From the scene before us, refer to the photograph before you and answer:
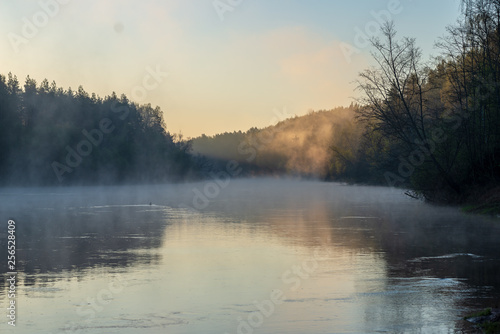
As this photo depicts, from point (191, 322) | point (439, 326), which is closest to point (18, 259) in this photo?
point (191, 322)

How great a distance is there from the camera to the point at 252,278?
16.1 meters

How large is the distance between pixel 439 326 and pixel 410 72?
36.5m

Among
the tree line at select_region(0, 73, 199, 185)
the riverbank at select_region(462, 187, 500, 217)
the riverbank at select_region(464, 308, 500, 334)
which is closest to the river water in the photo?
the riverbank at select_region(464, 308, 500, 334)

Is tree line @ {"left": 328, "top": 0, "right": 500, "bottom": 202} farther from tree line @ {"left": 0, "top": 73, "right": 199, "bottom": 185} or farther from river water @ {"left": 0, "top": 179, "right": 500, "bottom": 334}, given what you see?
tree line @ {"left": 0, "top": 73, "right": 199, "bottom": 185}

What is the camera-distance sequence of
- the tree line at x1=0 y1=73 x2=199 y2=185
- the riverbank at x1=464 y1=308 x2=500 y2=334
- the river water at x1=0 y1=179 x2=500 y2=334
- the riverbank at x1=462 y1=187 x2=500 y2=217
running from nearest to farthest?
the riverbank at x1=464 y1=308 x2=500 y2=334
the river water at x1=0 y1=179 x2=500 y2=334
the riverbank at x1=462 y1=187 x2=500 y2=217
the tree line at x1=0 y1=73 x2=199 y2=185

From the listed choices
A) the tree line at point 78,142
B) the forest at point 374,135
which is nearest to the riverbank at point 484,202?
the forest at point 374,135

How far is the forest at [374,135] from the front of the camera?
136ft

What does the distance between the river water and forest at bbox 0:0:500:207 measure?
14137mm

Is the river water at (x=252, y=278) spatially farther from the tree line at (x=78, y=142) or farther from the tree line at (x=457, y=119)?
the tree line at (x=78, y=142)

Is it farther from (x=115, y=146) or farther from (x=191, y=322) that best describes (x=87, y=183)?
(x=191, y=322)

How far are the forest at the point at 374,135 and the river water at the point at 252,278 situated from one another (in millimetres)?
14137

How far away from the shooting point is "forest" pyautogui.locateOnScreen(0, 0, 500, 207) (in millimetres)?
41562

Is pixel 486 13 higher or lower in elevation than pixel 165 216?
higher

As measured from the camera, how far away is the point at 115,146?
13538cm
